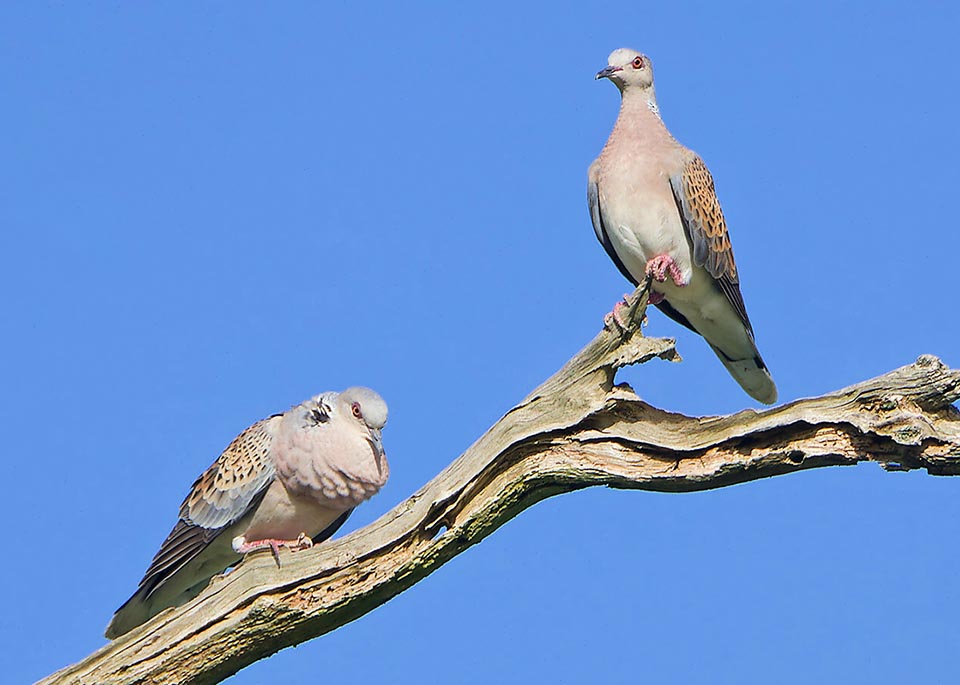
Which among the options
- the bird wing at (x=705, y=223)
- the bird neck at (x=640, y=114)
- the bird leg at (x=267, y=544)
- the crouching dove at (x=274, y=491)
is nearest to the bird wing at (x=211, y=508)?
the crouching dove at (x=274, y=491)

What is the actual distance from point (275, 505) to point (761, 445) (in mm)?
2276

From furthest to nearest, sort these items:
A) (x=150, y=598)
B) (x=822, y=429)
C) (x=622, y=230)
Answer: (x=622, y=230) < (x=150, y=598) < (x=822, y=429)

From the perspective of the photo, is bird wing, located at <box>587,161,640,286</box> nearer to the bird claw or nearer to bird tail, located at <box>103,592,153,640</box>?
the bird claw

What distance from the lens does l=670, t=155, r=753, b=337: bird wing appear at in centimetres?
654

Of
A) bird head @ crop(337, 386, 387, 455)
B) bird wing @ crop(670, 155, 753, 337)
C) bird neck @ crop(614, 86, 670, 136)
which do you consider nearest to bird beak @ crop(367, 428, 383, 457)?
bird head @ crop(337, 386, 387, 455)

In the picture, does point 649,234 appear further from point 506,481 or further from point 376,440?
point 506,481

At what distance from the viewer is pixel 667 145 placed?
6.68 metres

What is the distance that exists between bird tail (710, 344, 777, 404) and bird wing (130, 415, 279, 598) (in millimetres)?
2687

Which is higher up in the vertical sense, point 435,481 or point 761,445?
point 435,481

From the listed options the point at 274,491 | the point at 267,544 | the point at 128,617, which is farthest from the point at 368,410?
the point at 128,617

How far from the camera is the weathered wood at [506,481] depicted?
14.6ft

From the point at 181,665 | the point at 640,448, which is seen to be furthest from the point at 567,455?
the point at 181,665

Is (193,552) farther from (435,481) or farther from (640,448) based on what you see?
(640,448)

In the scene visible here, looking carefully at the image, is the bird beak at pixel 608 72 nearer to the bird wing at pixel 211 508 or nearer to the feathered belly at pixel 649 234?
the feathered belly at pixel 649 234
